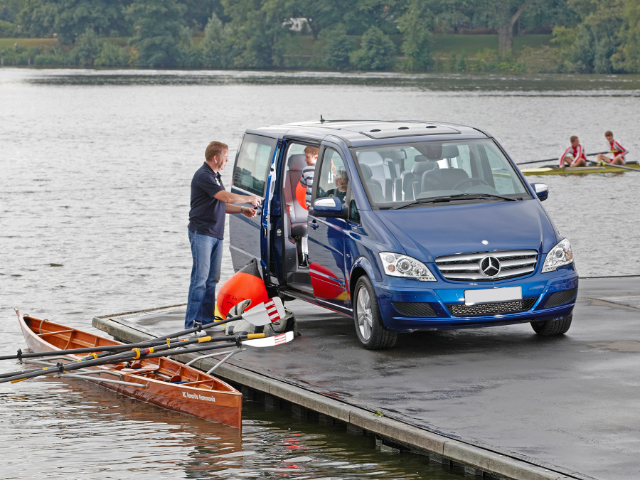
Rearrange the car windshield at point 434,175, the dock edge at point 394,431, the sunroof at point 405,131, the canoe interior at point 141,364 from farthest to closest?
1. the sunroof at point 405,131
2. the car windshield at point 434,175
3. the canoe interior at point 141,364
4. the dock edge at point 394,431

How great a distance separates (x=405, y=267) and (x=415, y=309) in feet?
1.25

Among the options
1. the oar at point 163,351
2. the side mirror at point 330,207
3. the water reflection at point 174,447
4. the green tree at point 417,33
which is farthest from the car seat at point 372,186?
the green tree at point 417,33

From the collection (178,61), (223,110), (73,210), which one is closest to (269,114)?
(223,110)

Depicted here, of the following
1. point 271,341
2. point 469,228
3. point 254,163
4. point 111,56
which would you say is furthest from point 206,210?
point 111,56

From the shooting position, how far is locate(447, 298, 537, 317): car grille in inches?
391

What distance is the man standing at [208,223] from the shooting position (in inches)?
448

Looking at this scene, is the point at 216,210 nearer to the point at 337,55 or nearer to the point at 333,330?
the point at 333,330

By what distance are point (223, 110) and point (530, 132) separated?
32.9 m

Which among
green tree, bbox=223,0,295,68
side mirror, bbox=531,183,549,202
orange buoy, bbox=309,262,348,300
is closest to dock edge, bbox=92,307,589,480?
orange buoy, bbox=309,262,348,300

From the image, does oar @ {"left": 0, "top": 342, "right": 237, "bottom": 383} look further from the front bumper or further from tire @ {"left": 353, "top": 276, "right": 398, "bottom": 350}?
the front bumper

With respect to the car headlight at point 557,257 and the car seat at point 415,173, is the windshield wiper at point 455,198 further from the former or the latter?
the car headlight at point 557,257

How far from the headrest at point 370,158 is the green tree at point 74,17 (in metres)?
181

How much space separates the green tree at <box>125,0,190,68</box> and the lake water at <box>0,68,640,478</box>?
283 feet

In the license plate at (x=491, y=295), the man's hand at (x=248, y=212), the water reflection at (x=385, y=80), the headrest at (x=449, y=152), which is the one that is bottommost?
the license plate at (x=491, y=295)
